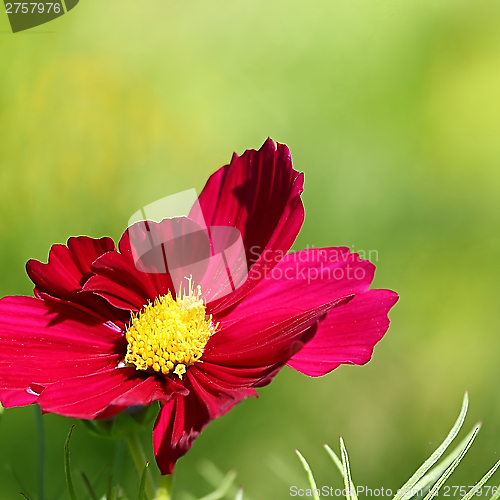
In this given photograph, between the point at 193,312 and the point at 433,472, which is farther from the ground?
the point at 193,312

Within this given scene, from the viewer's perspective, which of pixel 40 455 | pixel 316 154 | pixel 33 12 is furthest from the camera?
pixel 316 154

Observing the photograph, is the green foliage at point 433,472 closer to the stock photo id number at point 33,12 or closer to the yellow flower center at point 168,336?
the yellow flower center at point 168,336

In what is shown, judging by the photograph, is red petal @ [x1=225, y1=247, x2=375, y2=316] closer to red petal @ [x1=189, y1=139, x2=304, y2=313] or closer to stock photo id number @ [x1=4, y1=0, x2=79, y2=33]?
red petal @ [x1=189, y1=139, x2=304, y2=313]

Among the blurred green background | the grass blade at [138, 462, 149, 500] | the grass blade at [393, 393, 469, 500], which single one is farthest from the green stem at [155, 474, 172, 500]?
the blurred green background

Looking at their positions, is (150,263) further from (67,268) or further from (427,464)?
(427,464)

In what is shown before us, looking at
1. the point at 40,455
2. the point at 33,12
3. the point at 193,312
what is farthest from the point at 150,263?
the point at 33,12

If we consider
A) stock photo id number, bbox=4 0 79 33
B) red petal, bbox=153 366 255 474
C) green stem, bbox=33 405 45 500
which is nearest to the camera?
red petal, bbox=153 366 255 474

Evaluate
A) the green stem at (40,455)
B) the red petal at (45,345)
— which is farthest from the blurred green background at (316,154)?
the red petal at (45,345)
